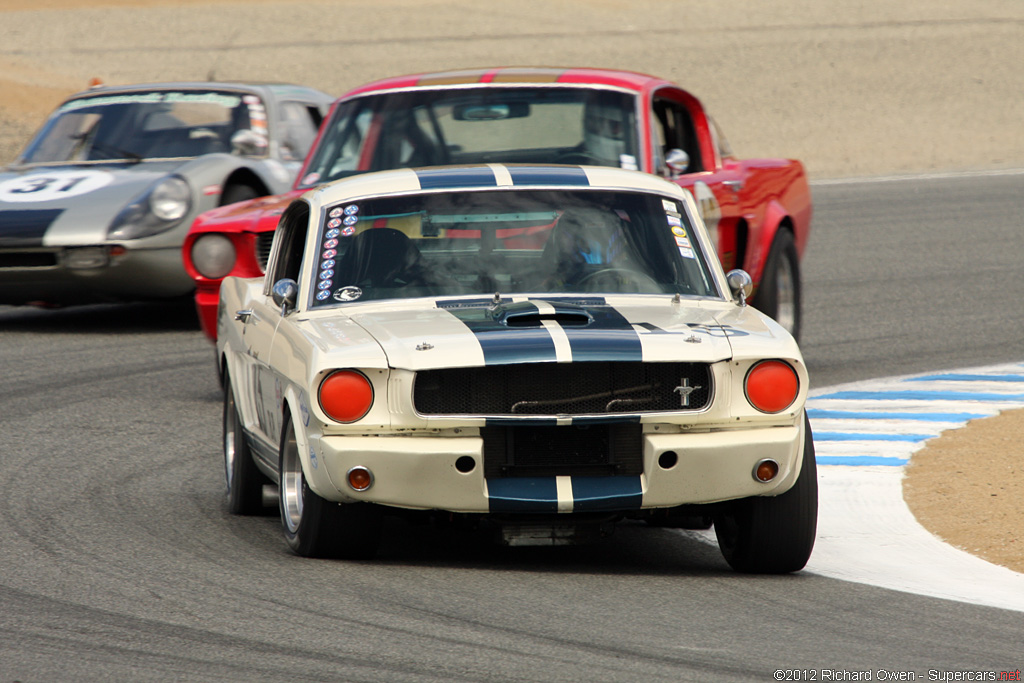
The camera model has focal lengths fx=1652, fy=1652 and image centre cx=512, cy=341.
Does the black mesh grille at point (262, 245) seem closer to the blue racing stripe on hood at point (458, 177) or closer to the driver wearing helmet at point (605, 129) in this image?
the driver wearing helmet at point (605, 129)

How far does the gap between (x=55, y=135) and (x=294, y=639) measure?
26.5 ft

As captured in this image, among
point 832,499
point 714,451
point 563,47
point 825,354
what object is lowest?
point 563,47

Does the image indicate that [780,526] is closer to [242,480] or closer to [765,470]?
[765,470]

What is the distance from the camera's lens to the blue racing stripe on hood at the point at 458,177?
6129mm

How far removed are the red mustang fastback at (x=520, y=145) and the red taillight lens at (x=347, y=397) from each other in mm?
3713

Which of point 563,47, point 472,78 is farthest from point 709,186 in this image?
point 563,47

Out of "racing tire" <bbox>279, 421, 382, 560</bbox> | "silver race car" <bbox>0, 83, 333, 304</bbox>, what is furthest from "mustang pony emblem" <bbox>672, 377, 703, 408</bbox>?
"silver race car" <bbox>0, 83, 333, 304</bbox>

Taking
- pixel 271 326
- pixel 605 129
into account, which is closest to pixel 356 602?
pixel 271 326

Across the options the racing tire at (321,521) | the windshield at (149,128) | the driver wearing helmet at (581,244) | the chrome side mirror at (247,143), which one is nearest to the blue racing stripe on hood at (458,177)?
the driver wearing helmet at (581,244)

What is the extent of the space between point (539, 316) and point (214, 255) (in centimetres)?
390

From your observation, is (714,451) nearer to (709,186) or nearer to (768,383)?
(768,383)

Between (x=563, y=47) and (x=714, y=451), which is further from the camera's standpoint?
(x=563, y=47)

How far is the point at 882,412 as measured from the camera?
8.38 meters

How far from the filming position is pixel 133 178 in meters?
10.9
